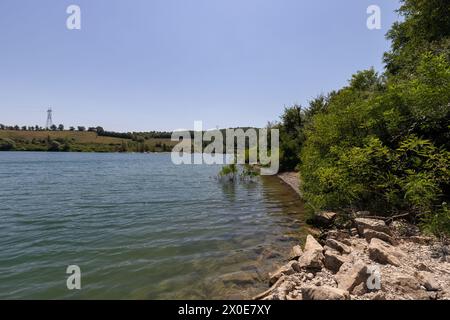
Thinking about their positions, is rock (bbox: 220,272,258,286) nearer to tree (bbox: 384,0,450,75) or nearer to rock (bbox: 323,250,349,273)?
rock (bbox: 323,250,349,273)

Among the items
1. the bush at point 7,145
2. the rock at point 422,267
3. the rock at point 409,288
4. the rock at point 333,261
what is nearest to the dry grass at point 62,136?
the bush at point 7,145

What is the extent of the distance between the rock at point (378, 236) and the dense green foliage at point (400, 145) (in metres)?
1.08

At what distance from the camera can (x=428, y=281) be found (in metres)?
6.18

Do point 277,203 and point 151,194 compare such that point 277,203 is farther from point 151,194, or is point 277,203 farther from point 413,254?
point 413,254

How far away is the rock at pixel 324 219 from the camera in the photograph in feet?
47.6

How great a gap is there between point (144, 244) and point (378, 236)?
9.13 metres

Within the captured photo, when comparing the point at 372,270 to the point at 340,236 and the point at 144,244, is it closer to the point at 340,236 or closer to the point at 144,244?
the point at 340,236

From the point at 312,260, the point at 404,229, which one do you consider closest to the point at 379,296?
the point at 312,260

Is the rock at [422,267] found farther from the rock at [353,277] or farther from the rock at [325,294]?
the rock at [325,294]

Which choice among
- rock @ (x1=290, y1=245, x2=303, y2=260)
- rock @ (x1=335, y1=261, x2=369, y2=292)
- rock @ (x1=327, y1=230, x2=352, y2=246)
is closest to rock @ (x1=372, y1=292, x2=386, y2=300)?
rock @ (x1=335, y1=261, x2=369, y2=292)
